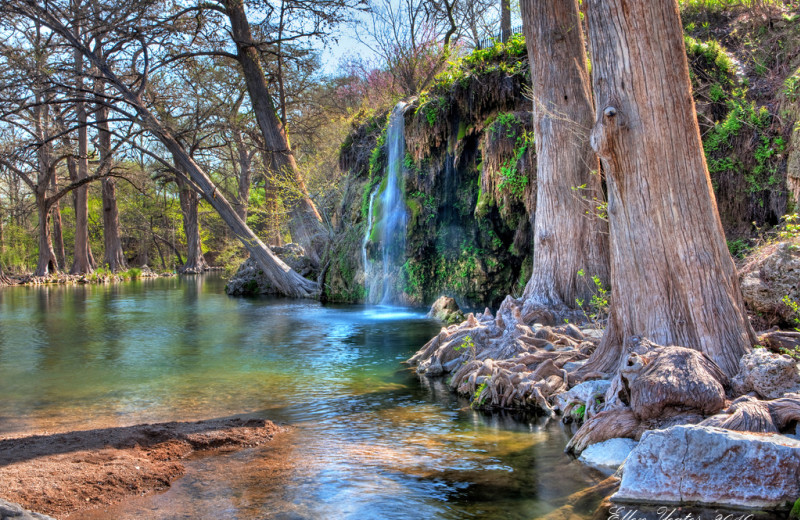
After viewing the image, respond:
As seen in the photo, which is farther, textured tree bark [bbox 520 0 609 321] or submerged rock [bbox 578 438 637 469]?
textured tree bark [bbox 520 0 609 321]

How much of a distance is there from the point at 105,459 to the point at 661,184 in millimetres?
5973

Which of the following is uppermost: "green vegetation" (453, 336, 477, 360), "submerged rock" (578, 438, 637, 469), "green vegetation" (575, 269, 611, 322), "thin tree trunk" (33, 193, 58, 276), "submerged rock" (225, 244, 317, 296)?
"thin tree trunk" (33, 193, 58, 276)

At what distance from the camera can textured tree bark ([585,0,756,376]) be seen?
614 centimetres

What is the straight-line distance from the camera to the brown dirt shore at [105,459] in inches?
172

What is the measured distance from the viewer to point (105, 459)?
5070 millimetres

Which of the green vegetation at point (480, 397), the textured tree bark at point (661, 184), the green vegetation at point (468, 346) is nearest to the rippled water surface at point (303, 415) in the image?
the green vegetation at point (480, 397)

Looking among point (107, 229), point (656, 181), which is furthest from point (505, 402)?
point (107, 229)

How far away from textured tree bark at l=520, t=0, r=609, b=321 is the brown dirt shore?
6.01 m

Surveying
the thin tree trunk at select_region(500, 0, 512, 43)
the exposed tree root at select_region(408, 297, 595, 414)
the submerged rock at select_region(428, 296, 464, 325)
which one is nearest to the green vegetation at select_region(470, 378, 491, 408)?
the exposed tree root at select_region(408, 297, 595, 414)

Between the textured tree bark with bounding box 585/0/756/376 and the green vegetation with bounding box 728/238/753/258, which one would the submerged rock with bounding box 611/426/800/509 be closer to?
the textured tree bark with bounding box 585/0/756/376

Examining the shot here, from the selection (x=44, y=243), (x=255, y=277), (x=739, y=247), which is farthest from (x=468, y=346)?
(x=44, y=243)

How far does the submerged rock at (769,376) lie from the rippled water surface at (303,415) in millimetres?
1724

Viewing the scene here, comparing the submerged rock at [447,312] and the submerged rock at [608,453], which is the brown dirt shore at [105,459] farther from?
the submerged rock at [447,312]

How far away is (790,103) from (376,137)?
13.7m
